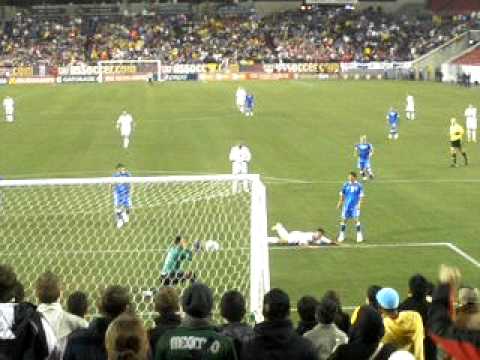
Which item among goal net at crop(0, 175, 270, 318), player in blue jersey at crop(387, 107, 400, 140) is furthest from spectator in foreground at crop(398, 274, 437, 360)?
player in blue jersey at crop(387, 107, 400, 140)

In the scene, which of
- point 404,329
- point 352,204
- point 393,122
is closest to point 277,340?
point 404,329

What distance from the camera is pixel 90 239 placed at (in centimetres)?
2175

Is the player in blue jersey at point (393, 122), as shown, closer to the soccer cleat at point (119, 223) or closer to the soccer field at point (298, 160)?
the soccer field at point (298, 160)

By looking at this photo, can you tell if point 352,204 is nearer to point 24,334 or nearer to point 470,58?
point 24,334

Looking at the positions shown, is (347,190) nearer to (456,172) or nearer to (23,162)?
(456,172)

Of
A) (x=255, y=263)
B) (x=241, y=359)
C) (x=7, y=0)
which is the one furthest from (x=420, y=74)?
(x=241, y=359)

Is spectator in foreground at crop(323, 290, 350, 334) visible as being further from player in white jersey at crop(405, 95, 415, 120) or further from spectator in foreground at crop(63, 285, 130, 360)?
player in white jersey at crop(405, 95, 415, 120)

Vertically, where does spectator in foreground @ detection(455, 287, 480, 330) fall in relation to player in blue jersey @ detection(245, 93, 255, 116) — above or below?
below

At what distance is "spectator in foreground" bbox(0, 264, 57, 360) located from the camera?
23.8 ft

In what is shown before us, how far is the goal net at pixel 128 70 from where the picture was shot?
86250 mm

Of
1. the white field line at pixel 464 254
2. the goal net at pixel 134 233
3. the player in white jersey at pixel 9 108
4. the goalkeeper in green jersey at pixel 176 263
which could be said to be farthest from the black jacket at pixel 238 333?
the player in white jersey at pixel 9 108

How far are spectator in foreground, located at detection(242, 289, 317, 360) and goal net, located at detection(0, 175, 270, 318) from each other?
556 centimetres

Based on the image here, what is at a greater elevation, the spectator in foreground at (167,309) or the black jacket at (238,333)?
the spectator in foreground at (167,309)

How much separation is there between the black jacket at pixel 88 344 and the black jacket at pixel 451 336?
8.18ft
